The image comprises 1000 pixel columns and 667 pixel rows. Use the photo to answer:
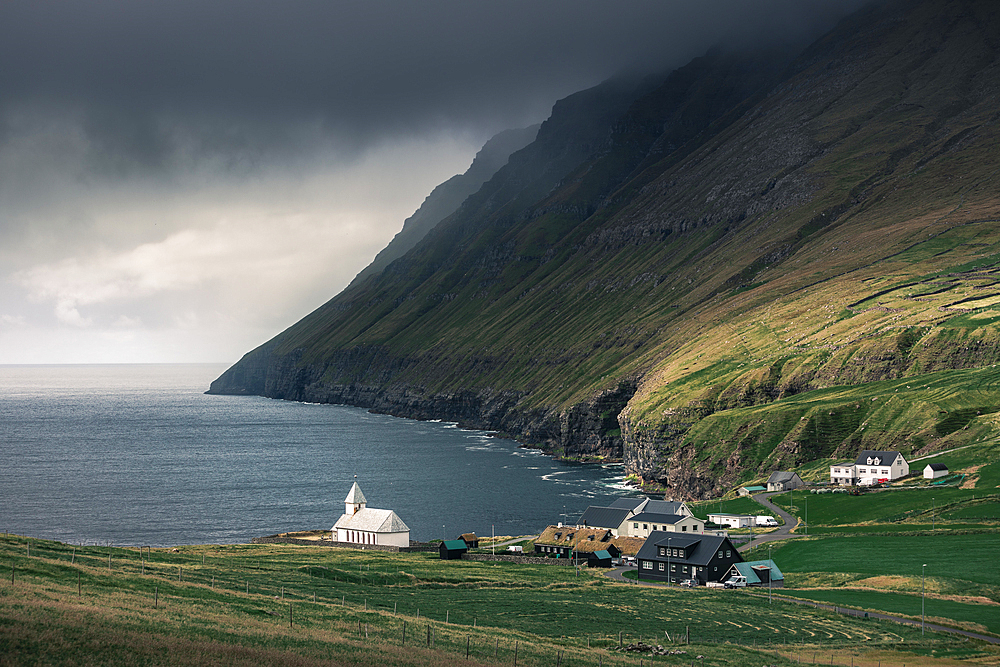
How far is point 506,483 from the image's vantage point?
196m

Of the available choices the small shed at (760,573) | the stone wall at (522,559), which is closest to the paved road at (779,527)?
the small shed at (760,573)

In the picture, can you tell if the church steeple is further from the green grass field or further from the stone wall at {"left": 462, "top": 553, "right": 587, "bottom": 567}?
the green grass field

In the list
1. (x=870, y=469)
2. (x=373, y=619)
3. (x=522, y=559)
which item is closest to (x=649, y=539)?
(x=522, y=559)

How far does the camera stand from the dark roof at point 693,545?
96.2 metres

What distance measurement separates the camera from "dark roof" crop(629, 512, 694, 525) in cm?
11641

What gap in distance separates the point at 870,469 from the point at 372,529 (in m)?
85.6

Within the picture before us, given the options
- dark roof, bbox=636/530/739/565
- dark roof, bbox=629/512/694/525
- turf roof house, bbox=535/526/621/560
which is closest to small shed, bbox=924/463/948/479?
dark roof, bbox=629/512/694/525

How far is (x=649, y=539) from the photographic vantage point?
4112 inches

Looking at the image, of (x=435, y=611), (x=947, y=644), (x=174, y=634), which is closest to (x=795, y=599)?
(x=947, y=644)

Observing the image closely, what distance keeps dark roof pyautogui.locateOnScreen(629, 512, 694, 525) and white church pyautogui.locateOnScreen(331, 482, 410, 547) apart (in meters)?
33.9

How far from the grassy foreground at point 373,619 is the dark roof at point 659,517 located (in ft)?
80.6

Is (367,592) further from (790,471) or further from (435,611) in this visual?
(790,471)

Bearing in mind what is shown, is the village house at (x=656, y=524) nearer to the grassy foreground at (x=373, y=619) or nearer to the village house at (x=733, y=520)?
the village house at (x=733, y=520)

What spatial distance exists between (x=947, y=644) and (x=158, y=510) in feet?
459
